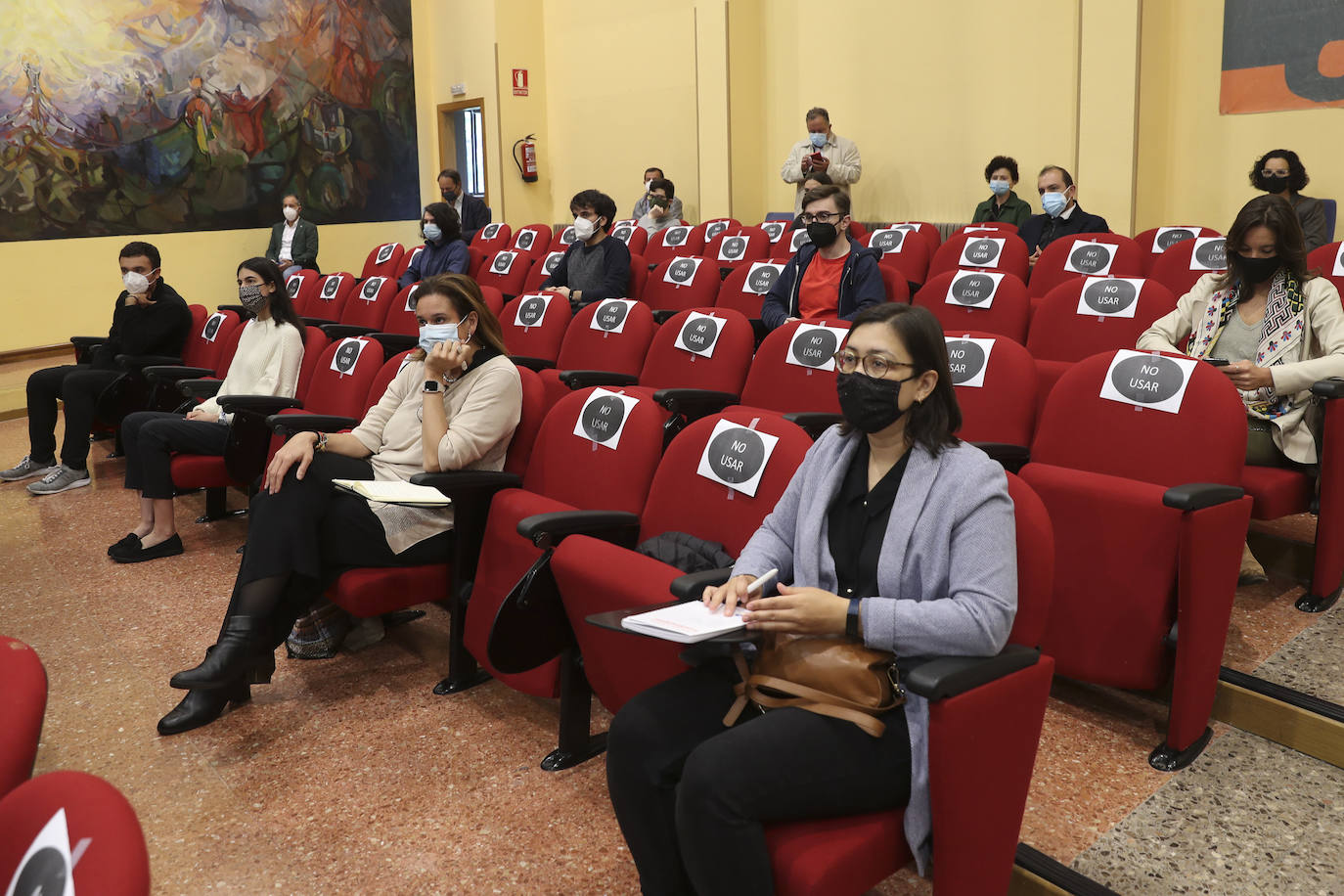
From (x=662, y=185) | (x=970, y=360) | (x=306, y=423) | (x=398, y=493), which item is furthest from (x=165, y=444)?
(x=662, y=185)

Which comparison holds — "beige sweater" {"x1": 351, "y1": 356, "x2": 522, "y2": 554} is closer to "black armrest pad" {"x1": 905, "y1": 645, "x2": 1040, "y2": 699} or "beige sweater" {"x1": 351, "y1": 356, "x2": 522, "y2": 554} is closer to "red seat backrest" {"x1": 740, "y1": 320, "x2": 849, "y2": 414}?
"red seat backrest" {"x1": 740, "y1": 320, "x2": 849, "y2": 414}

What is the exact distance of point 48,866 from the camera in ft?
2.76

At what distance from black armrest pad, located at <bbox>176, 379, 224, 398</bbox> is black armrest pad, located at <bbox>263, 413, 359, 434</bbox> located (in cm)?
114

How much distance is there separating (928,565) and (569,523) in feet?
2.79

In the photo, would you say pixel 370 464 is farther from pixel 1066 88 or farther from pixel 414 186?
pixel 414 186

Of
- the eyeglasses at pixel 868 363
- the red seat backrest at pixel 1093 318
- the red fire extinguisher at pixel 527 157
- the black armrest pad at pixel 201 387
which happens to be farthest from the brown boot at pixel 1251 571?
the red fire extinguisher at pixel 527 157

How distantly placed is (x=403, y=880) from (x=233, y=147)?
972 cm

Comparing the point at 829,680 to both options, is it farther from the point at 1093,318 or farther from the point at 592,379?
the point at 1093,318

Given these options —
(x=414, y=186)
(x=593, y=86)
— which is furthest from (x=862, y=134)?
(x=414, y=186)

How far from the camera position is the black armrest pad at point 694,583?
179 centimetres

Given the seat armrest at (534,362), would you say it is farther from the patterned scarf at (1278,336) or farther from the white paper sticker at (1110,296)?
the patterned scarf at (1278,336)

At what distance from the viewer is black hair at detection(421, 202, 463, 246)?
648 cm

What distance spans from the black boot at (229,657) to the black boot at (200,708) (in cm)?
6

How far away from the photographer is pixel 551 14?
432 inches
